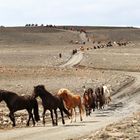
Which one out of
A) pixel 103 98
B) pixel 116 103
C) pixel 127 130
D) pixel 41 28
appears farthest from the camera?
pixel 41 28

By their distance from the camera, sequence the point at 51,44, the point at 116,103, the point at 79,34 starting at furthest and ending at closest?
the point at 79,34 < the point at 51,44 < the point at 116,103

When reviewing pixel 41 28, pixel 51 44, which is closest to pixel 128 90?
pixel 51 44

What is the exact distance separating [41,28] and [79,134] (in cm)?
14186

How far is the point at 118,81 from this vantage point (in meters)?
45.7

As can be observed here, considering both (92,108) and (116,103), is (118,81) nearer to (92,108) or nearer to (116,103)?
(116,103)

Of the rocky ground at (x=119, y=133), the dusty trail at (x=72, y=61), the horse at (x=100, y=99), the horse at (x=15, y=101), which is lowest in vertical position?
the horse at (x=100, y=99)

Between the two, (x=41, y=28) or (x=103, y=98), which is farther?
(x=41, y=28)

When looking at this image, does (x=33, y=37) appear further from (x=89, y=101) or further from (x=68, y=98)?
(x=68, y=98)

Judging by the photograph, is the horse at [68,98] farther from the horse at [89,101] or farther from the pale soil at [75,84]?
the horse at [89,101]

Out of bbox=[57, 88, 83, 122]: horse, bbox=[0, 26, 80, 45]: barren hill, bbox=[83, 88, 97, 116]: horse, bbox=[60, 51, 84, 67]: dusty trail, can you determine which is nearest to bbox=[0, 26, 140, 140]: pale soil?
bbox=[60, 51, 84, 67]: dusty trail

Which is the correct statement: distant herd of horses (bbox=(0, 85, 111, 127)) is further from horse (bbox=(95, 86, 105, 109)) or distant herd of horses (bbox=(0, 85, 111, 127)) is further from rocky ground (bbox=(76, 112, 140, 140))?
horse (bbox=(95, 86, 105, 109))

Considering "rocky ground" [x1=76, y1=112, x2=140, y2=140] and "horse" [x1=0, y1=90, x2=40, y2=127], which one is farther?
"horse" [x1=0, y1=90, x2=40, y2=127]

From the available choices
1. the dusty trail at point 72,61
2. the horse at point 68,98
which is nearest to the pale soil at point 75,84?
the dusty trail at point 72,61

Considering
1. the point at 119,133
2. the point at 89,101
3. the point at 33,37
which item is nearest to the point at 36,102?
the point at 119,133
